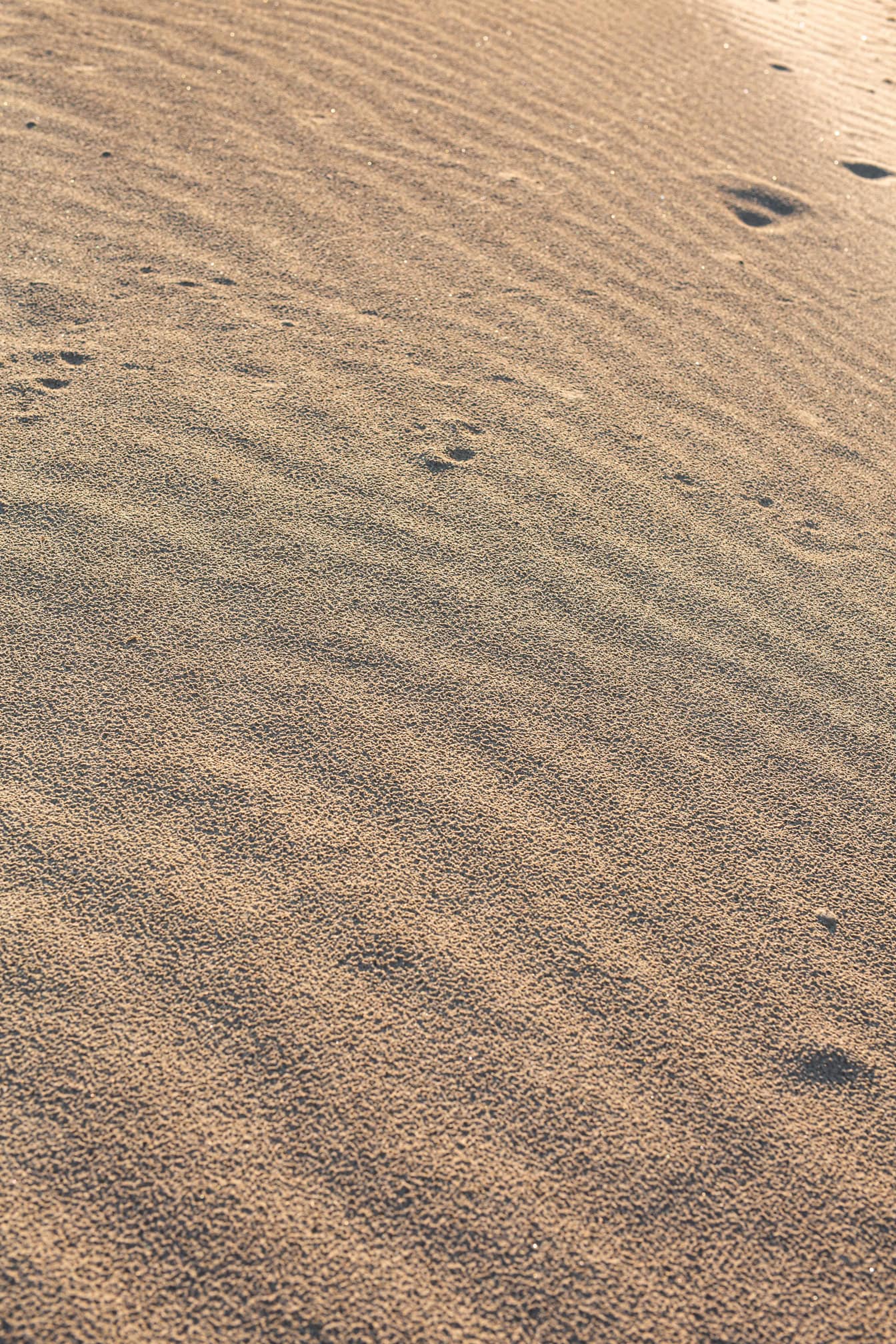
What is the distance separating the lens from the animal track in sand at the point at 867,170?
4934 millimetres

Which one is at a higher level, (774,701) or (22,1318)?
(774,701)

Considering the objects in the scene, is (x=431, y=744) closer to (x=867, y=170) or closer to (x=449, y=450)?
(x=449, y=450)

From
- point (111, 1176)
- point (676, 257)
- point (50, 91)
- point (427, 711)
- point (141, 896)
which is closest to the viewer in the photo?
point (111, 1176)

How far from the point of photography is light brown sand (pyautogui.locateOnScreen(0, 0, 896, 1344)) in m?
1.57

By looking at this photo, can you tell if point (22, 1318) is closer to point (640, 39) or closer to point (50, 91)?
point (50, 91)

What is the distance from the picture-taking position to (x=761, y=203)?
4.58 metres

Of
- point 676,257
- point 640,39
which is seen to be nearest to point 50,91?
point 676,257

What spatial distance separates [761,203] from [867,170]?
2.62 feet

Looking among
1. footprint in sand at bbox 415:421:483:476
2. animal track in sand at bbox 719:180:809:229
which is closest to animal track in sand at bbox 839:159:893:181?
animal track in sand at bbox 719:180:809:229

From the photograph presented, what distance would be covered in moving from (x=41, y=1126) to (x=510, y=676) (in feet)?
4.31

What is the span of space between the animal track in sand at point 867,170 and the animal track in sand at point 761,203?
543mm

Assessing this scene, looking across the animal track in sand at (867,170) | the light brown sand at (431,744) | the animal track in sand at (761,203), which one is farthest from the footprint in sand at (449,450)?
the animal track in sand at (867,170)

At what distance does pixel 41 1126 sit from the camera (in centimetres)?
160

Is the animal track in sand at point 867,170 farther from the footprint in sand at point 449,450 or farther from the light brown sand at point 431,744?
the footprint in sand at point 449,450
